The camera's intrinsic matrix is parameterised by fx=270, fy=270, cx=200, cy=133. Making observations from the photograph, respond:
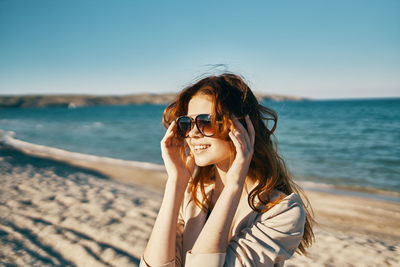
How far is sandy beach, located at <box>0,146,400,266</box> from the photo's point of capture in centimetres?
432

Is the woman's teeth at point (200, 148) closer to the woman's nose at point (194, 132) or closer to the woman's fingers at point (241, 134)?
the woman's nose at point (194, 132)

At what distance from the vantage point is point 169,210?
5.91 ft

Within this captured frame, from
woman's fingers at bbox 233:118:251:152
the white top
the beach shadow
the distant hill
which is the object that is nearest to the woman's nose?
woman's fingers at bbox 233:118:251:152

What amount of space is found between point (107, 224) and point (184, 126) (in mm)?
4282

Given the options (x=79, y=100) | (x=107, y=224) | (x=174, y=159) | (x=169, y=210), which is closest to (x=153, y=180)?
(x=107, y=224)

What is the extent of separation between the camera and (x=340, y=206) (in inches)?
296

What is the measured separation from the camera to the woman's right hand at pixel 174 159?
193 centimetres

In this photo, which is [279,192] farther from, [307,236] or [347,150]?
[347,150]

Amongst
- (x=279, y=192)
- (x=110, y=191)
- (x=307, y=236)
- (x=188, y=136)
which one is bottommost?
(x=110, y=191)

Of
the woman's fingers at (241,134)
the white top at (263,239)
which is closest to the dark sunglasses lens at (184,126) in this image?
the woman's fingers at (241,134)

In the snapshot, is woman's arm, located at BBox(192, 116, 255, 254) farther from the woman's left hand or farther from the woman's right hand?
the woman's right hand

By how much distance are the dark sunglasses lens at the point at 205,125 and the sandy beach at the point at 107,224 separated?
3149 millimetres

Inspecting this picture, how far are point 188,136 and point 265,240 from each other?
88 cm

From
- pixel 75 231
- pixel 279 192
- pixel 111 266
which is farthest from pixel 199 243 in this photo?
pixel 75 231
